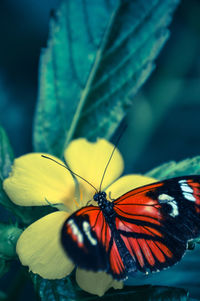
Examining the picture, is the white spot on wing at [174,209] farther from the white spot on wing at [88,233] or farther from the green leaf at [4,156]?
the green leaf at [4,156]

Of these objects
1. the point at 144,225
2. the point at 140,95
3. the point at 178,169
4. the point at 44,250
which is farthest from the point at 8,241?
the point at 140,95

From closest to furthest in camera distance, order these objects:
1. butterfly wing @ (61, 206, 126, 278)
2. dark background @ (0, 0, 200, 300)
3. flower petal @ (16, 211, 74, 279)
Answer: butterfly wing @ (61, 206, 126, 278) < flower petal @ (16, 211, 74, 279) < dark background @ (0, 0, 200, 300)

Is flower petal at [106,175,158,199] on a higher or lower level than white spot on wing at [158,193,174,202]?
higher

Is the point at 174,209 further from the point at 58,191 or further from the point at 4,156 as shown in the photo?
the point at 4,156

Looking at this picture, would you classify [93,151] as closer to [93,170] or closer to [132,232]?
[93,170]

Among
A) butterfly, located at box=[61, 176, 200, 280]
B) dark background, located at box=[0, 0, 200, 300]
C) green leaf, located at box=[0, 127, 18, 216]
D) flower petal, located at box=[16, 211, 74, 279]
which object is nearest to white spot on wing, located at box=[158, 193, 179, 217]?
butterfly, located at box=[61, 176, 200, 280]

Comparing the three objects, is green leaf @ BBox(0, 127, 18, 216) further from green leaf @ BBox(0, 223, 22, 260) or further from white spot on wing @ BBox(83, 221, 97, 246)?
white spot on wing @ BBox(83, 221, 97, 246)

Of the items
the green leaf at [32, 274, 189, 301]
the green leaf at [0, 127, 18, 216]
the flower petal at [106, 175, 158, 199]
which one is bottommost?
the green leaf at [32, 274, 189, 301]

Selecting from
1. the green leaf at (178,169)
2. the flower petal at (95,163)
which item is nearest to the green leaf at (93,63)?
the flower petal at (95,163)
